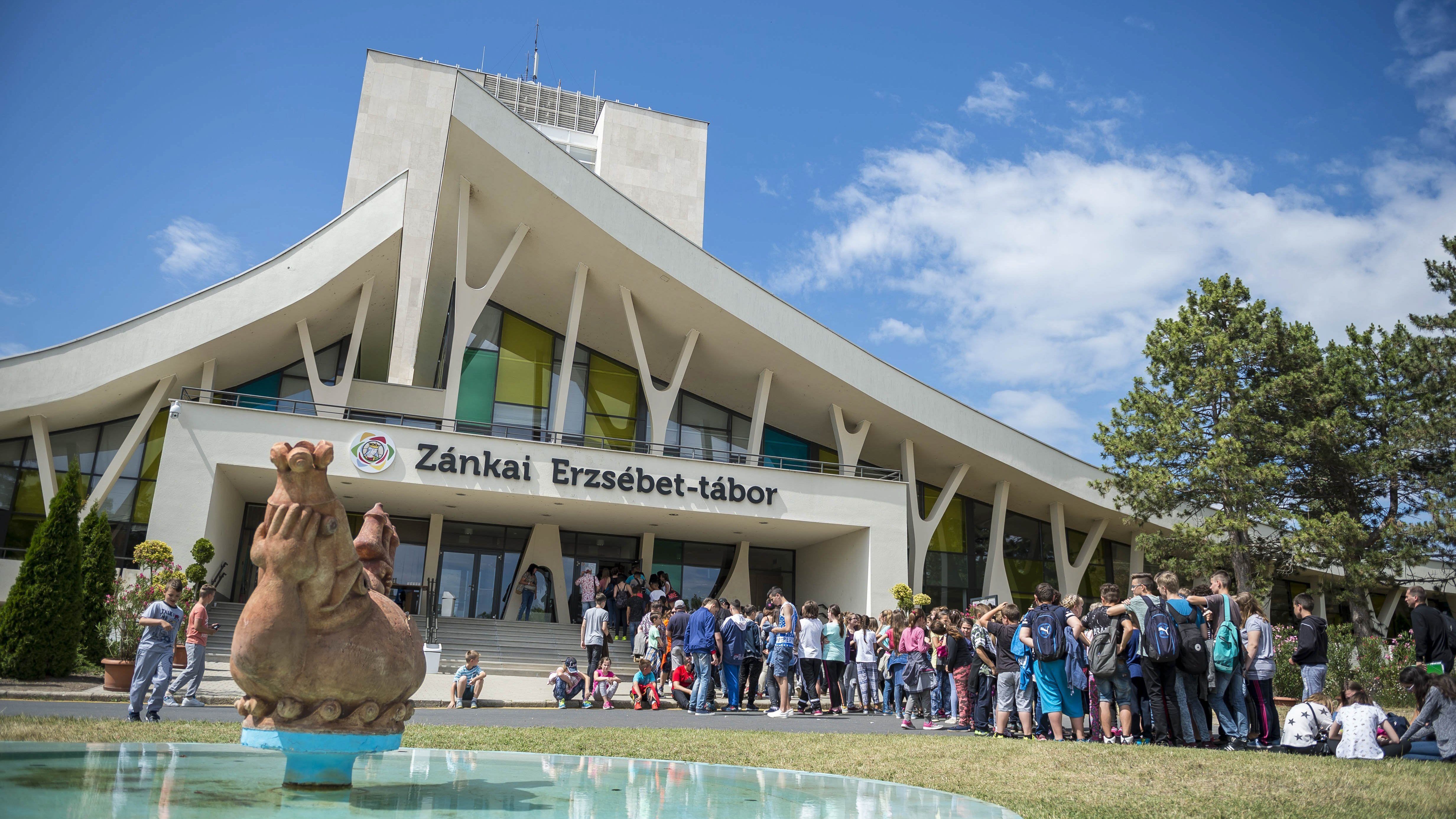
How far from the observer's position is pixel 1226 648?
8.43m

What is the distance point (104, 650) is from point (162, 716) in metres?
6.28

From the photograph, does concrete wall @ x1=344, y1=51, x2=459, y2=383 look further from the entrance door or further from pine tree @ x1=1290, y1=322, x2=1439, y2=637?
pine tree @ x1=1290, y1=322, x2=1439, y2=637

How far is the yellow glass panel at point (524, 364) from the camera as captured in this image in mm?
23109

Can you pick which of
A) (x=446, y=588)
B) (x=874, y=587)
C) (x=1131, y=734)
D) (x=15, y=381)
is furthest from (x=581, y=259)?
(x=1131, y=734)

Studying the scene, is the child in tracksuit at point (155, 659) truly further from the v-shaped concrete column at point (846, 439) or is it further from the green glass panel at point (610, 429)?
the v-shaped concrete column at point (846, 439)

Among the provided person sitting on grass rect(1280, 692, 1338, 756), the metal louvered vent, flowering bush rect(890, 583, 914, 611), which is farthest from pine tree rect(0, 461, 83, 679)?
the metal louvered vent

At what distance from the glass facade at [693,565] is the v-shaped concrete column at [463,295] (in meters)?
6.23

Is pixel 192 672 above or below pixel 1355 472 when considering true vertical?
below

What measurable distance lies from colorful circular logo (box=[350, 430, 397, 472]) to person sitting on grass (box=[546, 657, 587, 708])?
21.5 ft

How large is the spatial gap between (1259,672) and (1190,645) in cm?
111

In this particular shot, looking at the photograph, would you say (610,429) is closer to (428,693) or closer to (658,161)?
(428,693)

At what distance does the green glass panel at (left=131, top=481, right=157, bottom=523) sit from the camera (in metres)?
20.0

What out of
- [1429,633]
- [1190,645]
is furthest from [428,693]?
[1429,633]

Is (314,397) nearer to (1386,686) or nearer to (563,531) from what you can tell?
(563,531)
